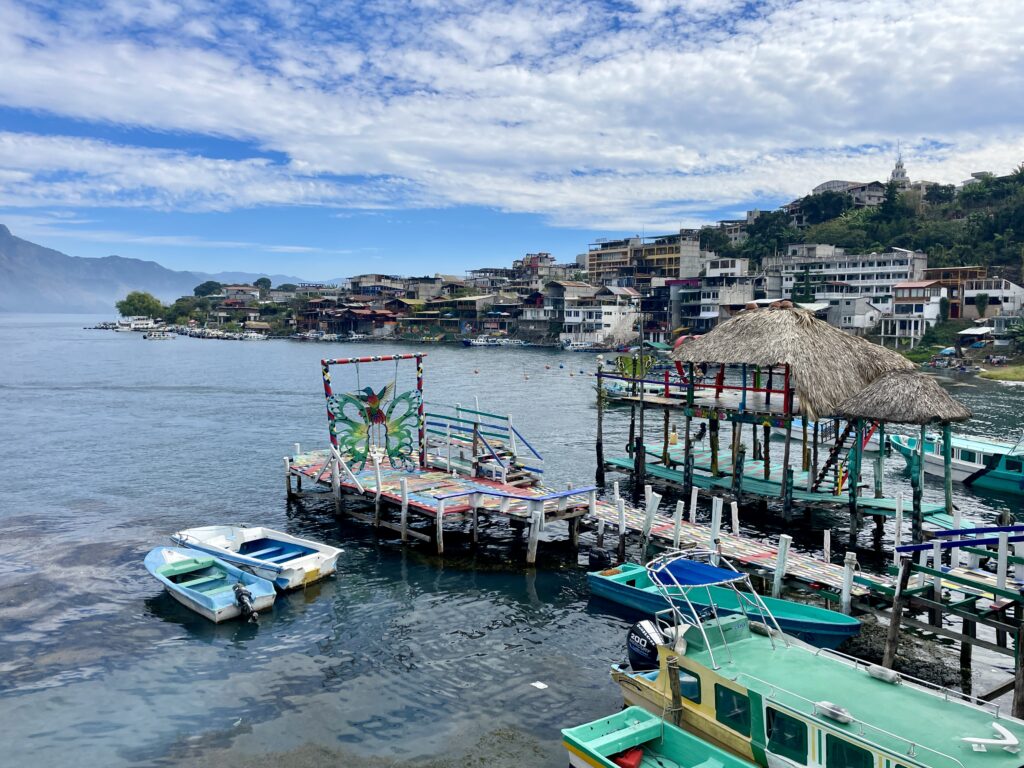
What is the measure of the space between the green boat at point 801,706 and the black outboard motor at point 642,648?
1.57 feet

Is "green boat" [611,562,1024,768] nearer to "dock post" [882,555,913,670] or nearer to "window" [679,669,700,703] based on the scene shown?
"window" [679,669,700,703]

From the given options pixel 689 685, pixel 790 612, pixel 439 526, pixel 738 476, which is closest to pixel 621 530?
pixel 439 526

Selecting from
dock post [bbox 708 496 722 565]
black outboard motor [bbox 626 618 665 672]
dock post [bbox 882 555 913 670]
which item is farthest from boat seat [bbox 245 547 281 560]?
dock post [bbox 882 555 913 670]

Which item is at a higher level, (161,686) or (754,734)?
(754,734)

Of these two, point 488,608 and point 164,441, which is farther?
point 164,441

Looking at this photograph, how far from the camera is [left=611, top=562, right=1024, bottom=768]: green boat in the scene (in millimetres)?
11492

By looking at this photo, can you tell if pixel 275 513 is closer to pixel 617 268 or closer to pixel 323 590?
pixel 323 590

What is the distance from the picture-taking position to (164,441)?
5300 cm

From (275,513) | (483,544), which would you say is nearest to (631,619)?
(483,544)

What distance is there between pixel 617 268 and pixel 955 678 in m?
152

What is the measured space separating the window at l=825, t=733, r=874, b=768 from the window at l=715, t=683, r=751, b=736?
4.91ft

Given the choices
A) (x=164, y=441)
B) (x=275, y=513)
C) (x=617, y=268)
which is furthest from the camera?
(x=617, y=268)

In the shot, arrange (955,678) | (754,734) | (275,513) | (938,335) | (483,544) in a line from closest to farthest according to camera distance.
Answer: (754,734) → (955,678) → (483,544) → (275,513) → (938,335)

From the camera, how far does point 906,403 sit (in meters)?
26.0
